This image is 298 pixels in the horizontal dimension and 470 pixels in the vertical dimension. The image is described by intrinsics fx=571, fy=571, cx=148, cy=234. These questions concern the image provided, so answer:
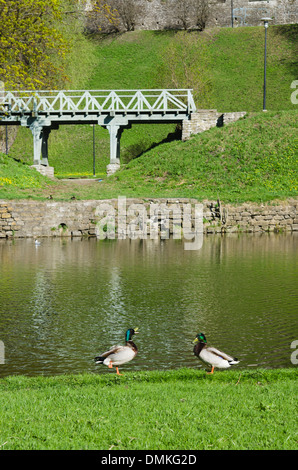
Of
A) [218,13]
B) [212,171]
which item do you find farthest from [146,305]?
[218,13]

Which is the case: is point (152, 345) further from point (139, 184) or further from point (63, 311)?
point (139, 184)

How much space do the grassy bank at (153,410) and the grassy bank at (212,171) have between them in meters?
19.5

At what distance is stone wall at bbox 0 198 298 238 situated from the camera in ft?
80.6

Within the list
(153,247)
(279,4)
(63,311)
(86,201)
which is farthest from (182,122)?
(279,4)

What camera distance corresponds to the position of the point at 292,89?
52438mm

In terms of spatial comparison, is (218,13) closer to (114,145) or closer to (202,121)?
(202,121)

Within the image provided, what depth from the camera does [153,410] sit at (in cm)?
593

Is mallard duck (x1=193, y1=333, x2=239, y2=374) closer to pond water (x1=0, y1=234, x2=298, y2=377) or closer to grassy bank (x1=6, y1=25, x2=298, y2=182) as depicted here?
pond water (x1=0, y1=234, x2=298, y2=377)

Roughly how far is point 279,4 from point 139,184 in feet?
150

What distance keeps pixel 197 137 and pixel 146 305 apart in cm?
2335

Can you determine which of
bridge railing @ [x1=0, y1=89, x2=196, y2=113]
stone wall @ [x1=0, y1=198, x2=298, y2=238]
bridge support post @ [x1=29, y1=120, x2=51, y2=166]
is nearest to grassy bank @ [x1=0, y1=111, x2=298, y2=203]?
stone wall @ [x1=0, y1=198, x2=298, y2=238]

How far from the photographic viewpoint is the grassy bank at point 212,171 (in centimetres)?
2800
